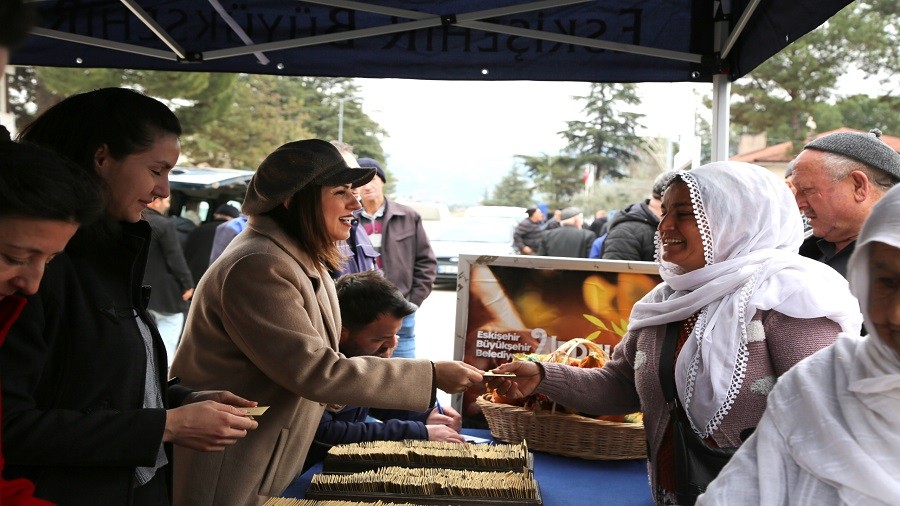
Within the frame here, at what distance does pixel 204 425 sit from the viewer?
2.07 metres

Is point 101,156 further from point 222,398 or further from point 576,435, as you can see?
point 576,435

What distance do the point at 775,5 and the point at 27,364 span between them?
2.49 metres

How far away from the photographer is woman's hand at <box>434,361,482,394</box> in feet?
8.96

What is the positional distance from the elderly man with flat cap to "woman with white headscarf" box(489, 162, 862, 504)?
3.12ft

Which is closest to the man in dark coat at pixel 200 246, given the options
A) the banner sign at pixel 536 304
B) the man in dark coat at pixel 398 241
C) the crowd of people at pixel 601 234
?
the man in dark coat at pixel 398 241

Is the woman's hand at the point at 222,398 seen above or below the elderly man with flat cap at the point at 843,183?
below

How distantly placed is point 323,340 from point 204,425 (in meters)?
0.67

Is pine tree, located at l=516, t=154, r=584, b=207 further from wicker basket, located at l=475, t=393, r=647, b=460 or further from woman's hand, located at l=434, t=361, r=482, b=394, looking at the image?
woman's hand, located at l=434, t=361, r=482, b=394

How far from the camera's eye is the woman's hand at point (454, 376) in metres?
2.73

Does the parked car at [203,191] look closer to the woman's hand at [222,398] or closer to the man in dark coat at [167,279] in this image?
the man in dark coat at [167,279]

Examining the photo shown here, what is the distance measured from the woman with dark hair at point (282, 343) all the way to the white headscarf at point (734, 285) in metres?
0.67

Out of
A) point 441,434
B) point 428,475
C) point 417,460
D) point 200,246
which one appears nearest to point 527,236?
point 200,246

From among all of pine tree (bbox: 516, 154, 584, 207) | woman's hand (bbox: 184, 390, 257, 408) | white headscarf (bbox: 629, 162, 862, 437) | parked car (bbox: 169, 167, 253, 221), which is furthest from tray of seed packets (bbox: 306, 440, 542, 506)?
pine tree (bbox: 516, 154, 584, 207)

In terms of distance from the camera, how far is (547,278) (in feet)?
13.1
